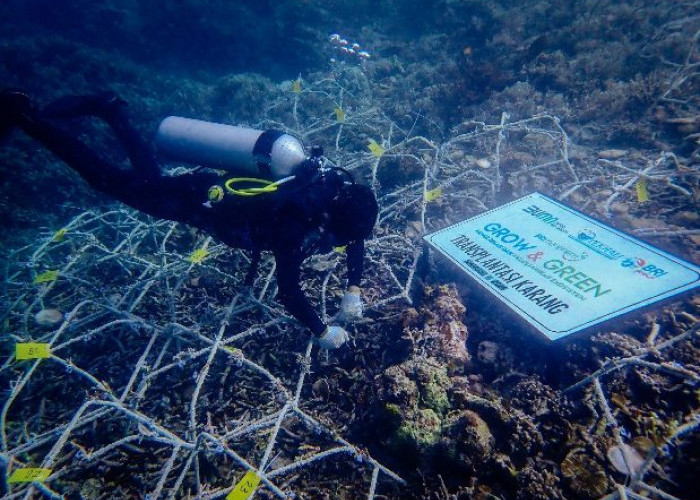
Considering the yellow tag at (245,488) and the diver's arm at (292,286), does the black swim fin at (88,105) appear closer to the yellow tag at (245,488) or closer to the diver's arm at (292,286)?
the diver's arm at (292,286)

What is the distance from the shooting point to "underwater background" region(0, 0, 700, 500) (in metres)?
2.64

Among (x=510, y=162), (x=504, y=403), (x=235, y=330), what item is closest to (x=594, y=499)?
(x=504, y=403)

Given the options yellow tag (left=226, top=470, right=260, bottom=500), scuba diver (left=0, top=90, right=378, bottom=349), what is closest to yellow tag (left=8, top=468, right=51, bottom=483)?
yellow tag (left=226, top=470, right=260, bottom=500)

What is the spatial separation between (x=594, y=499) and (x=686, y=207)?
12.8 feet

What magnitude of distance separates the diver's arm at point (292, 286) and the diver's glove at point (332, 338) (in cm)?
18

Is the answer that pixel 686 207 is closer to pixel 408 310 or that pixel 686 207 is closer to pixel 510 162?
pixel 510 162

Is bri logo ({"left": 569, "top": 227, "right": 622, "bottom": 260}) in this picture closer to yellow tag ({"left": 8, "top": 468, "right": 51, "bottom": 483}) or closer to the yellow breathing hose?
the yellow breathing hose

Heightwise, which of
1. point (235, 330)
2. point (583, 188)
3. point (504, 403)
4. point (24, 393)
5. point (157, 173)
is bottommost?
point (24, 393)

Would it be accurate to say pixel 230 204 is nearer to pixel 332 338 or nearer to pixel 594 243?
pixel 332 338

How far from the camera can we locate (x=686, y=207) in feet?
14.2

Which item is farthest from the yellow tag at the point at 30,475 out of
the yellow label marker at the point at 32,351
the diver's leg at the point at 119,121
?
the diver's leg at the point at 119,121

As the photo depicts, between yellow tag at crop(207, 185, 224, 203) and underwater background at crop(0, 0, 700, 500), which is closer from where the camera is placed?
underwater background at crop(0, 0, 700, 500)

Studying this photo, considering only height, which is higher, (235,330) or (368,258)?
(368,258)

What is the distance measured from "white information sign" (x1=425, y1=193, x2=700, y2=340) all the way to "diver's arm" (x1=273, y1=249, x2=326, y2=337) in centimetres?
144
